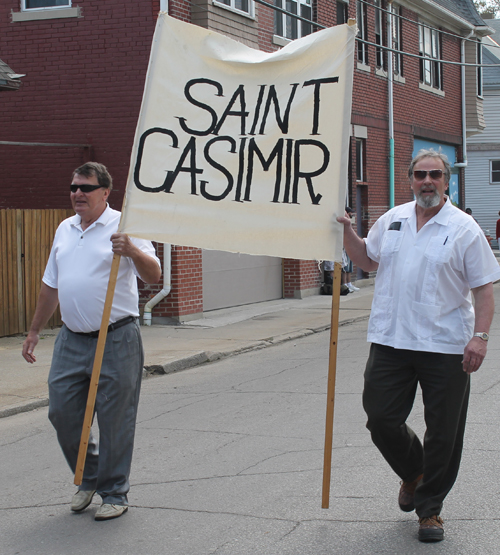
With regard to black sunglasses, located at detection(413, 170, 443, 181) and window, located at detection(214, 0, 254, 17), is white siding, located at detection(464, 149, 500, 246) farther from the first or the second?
black sunglasses, located at detection(413, 170, 443, 181)

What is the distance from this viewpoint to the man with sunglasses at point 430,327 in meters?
4.20

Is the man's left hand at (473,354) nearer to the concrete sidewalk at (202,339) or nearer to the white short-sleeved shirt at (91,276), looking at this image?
the white short-sleeved shirt at (91,276)

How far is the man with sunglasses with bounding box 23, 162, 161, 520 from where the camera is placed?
4.57 m

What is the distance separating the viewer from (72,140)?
1403 cm

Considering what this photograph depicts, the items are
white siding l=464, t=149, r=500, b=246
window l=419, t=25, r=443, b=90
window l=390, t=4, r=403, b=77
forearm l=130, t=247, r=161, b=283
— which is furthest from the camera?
white siding l=464, t=149, r=500, b=246

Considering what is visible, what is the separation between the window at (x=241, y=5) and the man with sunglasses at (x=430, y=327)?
36.5 feet

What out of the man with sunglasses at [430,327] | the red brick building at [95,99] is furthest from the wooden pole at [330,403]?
the red brick building at [95,99]

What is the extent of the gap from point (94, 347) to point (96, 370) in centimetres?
24

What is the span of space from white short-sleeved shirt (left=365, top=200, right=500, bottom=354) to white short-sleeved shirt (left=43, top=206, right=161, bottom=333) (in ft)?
4.65

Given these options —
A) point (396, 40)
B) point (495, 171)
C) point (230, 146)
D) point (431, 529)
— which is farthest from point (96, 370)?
point (495, 171)

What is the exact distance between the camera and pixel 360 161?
2053cm

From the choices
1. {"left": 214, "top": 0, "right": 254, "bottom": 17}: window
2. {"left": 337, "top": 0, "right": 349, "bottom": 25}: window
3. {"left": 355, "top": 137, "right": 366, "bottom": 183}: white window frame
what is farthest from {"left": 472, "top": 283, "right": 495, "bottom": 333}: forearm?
{"left": 337, "top": 0, "right": 349, "bottom": 25}: window

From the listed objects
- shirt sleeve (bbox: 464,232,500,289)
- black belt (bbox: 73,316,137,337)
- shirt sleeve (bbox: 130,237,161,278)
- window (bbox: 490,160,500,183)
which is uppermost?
window (bbox: 490,160,500,183)

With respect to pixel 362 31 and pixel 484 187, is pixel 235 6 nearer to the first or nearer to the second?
pixel 362 31
